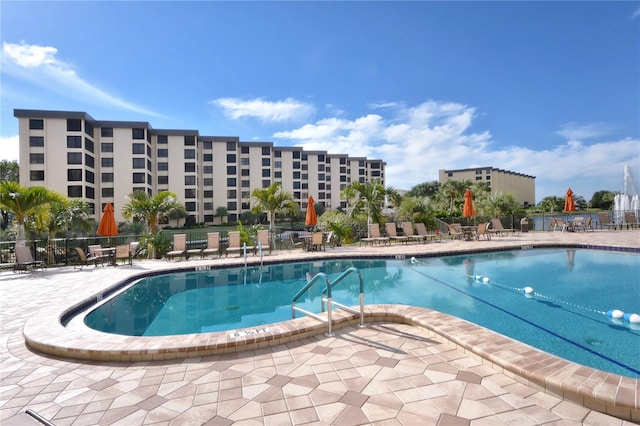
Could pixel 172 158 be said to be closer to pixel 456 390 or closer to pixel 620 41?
pixel 620 41

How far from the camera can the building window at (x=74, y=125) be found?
36812 millimetres

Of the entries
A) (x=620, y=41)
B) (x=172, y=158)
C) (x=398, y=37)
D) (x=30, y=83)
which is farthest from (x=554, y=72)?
(x=172, y=158)

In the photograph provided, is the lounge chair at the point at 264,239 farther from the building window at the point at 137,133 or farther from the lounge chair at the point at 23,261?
the building window at the point at 137,133

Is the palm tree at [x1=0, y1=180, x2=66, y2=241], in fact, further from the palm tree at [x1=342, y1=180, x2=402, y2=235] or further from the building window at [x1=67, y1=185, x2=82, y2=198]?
the building window at [x1=67, y1=185, x2=82, y2=198]

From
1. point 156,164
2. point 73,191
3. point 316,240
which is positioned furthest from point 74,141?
point 316,240

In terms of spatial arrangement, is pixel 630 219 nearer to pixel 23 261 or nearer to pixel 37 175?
pixel 23 261

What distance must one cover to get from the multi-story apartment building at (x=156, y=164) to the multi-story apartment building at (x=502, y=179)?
45.9m

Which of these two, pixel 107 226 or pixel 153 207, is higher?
pixel 153 207

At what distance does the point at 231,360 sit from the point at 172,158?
46.3 m

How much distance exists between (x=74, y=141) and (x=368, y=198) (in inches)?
1448

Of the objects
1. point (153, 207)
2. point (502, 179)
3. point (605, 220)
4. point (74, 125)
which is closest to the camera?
point (153, 207)

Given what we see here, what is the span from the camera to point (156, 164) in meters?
44.5

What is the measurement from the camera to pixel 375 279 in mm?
9930

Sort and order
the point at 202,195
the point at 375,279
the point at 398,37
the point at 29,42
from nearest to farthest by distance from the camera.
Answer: the point at 375,279 → the point at 29,42 → the point at 398,37 → the point at 202,195
